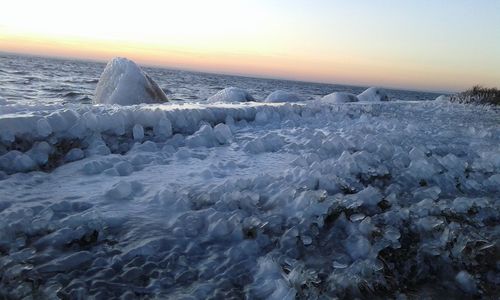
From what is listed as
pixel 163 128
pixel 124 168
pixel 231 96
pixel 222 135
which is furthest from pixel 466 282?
pixel 231 96

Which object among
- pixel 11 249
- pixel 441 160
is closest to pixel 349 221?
pixel 11 249

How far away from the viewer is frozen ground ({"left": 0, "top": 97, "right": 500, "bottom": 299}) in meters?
1.38

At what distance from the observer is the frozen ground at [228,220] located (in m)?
1.38

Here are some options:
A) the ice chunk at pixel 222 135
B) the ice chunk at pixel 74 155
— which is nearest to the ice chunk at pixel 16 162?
the ice chunk at pixel 74 155

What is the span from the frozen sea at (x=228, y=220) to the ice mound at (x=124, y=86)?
3816 mm

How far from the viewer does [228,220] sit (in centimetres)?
179

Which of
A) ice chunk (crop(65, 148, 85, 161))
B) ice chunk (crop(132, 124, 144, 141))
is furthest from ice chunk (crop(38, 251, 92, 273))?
ice chunk (crop(132, 124, 144, 141))

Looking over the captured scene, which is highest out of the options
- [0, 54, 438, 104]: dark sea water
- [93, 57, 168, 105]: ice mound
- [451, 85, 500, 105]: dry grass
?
[451, 85, 500, 105]: dry grass

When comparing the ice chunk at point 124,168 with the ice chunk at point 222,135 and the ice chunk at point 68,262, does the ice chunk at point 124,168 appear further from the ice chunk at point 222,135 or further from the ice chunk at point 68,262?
the ice chunk at point 222,135

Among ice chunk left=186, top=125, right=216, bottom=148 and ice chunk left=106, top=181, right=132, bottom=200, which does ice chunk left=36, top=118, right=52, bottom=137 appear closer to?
ice chunk left=186, top=125, right=216, bottom=148

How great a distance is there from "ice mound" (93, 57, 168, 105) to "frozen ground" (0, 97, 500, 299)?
3.76 m

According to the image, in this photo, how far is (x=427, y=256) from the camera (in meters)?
1.69

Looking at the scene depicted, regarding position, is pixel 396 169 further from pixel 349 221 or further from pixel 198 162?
pixel 198 162

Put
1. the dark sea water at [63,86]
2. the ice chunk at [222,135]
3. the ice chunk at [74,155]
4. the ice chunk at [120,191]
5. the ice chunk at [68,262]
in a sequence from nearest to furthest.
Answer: the ice chunk at [68,262]
the ice chunk at [120,191]
the ice chunk at [74,155]
the ice chunk at [222,135]
the dark sea water at [63,86]
